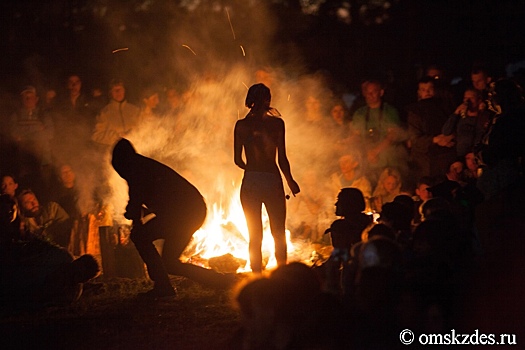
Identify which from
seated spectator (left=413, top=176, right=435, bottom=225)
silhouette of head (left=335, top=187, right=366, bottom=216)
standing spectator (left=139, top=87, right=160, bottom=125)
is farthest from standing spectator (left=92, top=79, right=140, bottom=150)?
silhouette of head (left=335, top=187, right=366, bottom=216)

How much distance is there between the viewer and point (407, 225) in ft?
23.8

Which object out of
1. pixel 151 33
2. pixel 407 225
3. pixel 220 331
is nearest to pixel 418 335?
pixel 407 225

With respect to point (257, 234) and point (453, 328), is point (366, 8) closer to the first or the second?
point (257, 234)

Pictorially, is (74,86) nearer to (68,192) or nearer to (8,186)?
(68,192)

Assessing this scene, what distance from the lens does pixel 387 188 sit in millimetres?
12312

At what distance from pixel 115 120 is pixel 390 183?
4.42m

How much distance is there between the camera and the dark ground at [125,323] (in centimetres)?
728

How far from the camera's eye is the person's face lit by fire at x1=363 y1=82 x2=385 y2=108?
12.6 meters

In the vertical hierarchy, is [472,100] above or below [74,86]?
below

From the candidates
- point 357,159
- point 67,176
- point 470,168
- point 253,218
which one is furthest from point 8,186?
point 470,168

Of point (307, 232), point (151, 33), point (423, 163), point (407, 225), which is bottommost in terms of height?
point (407, 225)

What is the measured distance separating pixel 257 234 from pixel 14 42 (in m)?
9.29

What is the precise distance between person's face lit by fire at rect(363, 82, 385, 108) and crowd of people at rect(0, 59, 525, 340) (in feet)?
0.05

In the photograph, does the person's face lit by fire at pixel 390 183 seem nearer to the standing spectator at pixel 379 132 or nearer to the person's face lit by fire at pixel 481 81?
the standing spectator at pixel 379 132
